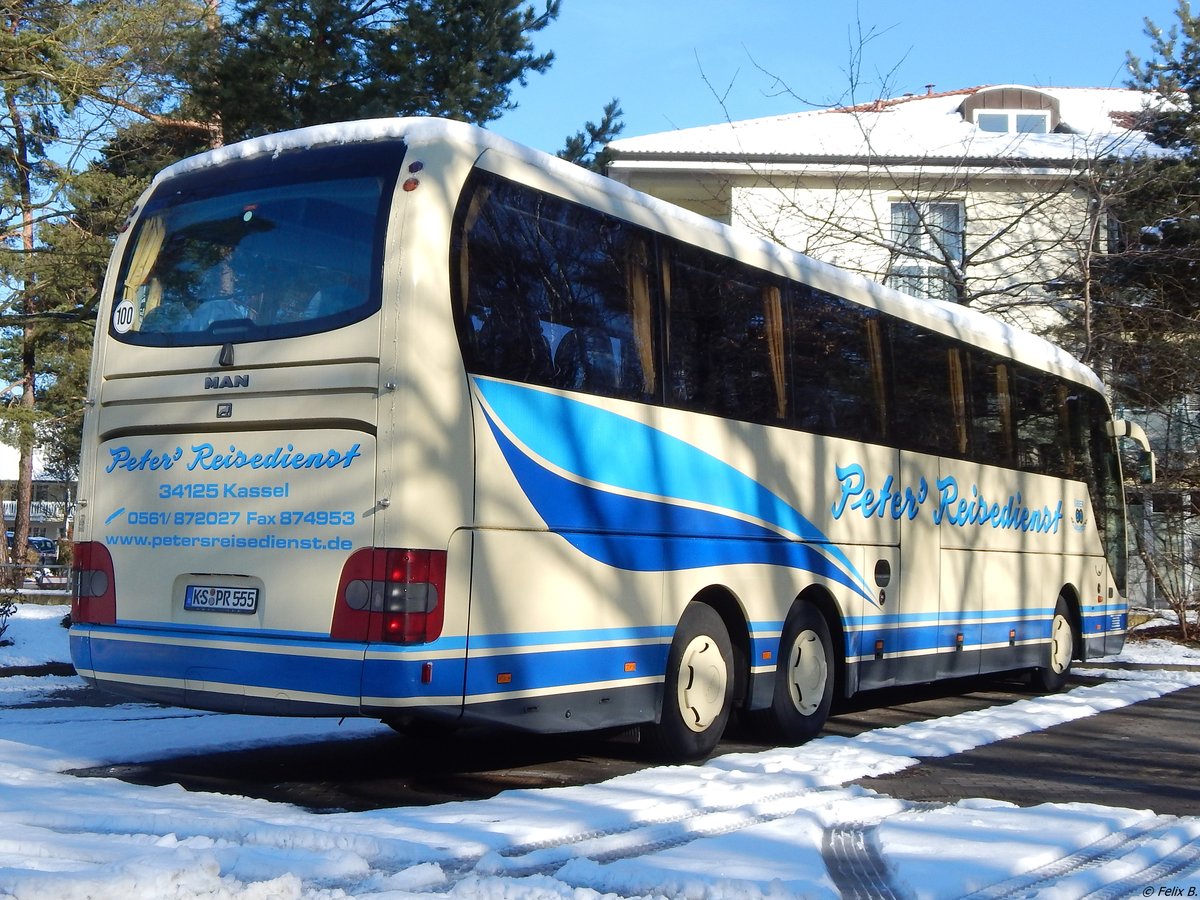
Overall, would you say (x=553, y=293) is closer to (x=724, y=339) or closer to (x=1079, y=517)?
(x=724, y=339)

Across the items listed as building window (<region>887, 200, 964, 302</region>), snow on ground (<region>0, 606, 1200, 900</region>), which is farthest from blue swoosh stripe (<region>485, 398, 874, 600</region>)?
building window (<region>887, 200, 964, 302</region>)

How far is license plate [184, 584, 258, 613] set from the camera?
6.87 metres

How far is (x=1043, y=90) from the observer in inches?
1332

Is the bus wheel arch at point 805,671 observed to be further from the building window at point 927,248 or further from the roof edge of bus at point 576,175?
the building window at point 927,248

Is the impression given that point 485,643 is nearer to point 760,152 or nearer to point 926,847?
point 926,847

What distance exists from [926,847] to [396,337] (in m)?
3.40

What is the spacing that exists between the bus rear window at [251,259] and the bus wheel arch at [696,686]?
9.65 feet

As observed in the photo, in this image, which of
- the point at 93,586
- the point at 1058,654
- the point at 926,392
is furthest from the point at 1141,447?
the point at 93,586

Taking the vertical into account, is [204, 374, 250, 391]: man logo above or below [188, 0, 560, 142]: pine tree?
below

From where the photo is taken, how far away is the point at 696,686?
27.4 ft

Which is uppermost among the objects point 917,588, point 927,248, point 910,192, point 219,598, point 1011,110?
point 1011,110

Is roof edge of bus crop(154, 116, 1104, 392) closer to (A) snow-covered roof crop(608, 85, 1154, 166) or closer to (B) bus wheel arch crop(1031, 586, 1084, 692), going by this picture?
(B) bus wheel arch crop(1031, 586, 1084, 692)

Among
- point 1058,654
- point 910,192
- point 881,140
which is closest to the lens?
point 1058,654

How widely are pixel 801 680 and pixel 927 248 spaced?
17187 mm
